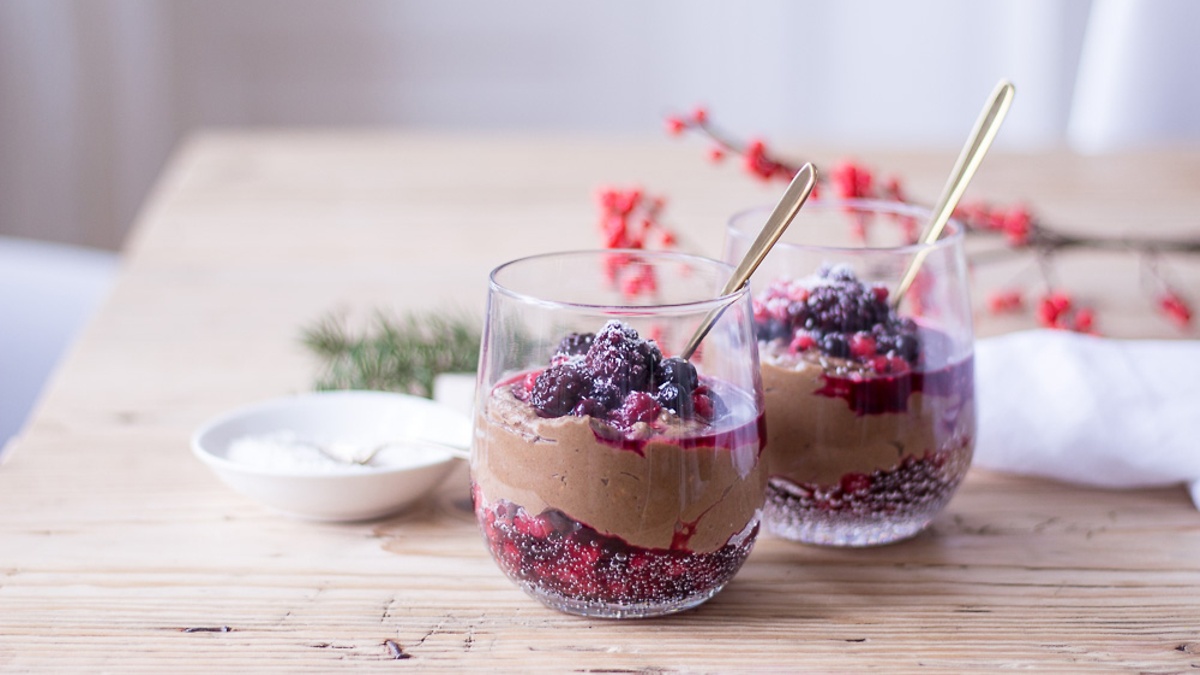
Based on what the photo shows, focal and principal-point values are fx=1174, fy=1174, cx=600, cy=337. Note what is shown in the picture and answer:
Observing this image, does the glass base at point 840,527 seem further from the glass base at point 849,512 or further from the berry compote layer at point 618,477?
the berry compote layer at point 618,477

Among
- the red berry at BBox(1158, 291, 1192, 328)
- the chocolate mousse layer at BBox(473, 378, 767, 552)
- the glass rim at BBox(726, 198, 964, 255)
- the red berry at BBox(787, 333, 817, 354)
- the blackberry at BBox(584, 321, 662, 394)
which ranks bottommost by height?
the red berry at BBox(1158, 291, 1192, 328)

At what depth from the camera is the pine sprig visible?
3.85ft

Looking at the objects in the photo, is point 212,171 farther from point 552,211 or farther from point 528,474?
point 528,474

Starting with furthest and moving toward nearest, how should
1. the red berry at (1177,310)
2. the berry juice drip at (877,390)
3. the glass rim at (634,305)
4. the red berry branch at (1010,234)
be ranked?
the red berry at (1177,310) → the red berry branch at (1010,234) → the berry juice drip at (877,390) → the glass rim at (634,305)

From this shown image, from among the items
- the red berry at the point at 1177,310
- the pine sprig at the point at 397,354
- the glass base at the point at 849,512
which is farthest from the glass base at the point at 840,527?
the red berry at the point at 1177,310

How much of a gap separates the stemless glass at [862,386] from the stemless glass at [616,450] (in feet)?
0.23

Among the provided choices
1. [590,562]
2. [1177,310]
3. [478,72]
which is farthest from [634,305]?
[478,72]

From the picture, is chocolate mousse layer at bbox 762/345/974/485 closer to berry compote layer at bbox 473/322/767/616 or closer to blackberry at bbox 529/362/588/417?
berry compote layer at bbox 473/322/767/616

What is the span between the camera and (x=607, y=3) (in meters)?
3.84

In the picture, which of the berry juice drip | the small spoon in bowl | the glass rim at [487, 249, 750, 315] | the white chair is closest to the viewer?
the glass rim at [487, 249, 750, 315]

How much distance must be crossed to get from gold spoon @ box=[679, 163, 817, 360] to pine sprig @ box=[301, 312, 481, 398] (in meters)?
0.42

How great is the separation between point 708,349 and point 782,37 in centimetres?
335

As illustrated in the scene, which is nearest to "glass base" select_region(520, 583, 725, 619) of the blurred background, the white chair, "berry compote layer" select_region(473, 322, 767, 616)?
"berry compote layer" select_region(473, 322, 767, 616)

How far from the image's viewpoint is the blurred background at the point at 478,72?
342 centimetres
